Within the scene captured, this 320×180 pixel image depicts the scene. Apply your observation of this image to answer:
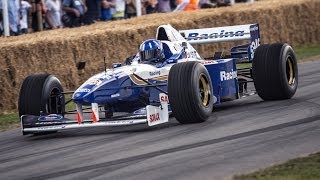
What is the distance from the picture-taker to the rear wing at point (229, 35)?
52.7 ft

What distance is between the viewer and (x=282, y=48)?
1516cm

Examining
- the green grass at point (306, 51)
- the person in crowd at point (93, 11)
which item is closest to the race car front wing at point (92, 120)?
the person in crowd at point (93, 11)

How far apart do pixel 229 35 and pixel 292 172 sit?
7.53 m

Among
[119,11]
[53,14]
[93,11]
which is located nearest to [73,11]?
[53,14]

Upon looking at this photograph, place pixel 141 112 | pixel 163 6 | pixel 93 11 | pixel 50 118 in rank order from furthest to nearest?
1. pixel 163 6
2. pixel 93 11
3. pixel 50 118
4. pixel 141 112

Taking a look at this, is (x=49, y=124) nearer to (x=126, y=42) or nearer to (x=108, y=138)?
(x=108, y=138)

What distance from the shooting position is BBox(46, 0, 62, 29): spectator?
22956 mm

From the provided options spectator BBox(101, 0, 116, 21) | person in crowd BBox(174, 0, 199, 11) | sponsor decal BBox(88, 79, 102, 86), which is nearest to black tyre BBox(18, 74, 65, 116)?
sponsor decal BBox(88, 79, 102, 86)

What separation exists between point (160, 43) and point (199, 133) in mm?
2896

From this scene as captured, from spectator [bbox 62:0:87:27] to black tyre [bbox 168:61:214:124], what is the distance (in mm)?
11004

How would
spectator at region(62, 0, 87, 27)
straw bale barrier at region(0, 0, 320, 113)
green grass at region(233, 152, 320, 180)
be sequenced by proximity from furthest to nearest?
spectator at region(62, 0, 87, 27) → straw bale barrier at region(0, 0, 320, 113) → green grass at region(233, 152, 320, 180)

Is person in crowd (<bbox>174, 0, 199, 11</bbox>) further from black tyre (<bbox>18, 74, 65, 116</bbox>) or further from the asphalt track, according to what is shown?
black tyre (<bbox>18, 74, 65, 116</bbox>)

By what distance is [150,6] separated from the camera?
91.2 ft

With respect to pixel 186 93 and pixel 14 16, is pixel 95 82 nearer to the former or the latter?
pixel 186 93
